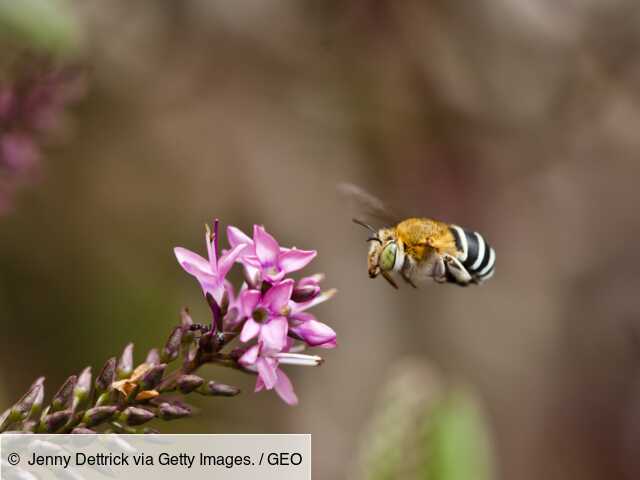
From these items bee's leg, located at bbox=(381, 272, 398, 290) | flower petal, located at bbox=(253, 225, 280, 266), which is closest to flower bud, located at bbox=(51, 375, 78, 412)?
flower petal, located at bbox=(253, 225, 280, 266)

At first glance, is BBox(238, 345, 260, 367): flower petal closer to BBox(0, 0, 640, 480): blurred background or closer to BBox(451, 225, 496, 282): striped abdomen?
BBox(451, 225, 496, 282): striped abdomen

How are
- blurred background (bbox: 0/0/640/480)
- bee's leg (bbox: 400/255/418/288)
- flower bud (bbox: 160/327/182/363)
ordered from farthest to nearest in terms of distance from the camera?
blurred background (bbox: 0/0/640/480) → bee's leg (bbox: 400/255/418/288) → flower bud (bbox: 160/327/182/363)

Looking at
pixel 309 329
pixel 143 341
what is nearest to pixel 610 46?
pixel 143 341

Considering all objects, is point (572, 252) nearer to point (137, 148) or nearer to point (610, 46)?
point (610, 46)

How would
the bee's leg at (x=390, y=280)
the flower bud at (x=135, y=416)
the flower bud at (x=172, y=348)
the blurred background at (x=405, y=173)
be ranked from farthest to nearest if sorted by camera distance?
the blurred background at (x=405, y=173) → the bee's leg at (x=390, y=280) → the flower bud at (x=172, y=348) → the flower bud at (x=135, y=416)

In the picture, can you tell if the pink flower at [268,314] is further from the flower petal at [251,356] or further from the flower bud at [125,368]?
the flower bud at [125,368]

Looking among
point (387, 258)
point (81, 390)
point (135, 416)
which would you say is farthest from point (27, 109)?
point (135, 416)

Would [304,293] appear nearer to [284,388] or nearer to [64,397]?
[284,388]

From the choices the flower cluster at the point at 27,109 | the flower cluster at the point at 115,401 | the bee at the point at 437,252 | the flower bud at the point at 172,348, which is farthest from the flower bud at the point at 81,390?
the flower cluster at the point at 27,109
